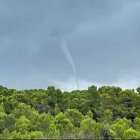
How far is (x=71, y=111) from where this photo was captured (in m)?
58.9

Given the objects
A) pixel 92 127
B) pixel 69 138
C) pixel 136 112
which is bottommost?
pixel 69 138

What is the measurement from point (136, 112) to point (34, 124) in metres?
19.3

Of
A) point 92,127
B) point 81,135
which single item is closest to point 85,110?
point 92,127

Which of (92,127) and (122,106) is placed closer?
(92,127)

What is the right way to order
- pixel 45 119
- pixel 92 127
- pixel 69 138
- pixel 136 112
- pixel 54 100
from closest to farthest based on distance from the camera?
pixel 69 138 < pixel 92 127 < pixel 45 119 < pixel 136 112 < pixel 54 100

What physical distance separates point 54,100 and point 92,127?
95.6 ft

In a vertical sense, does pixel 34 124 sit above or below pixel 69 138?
above

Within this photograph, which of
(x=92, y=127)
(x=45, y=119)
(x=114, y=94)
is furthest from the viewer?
(x=114, y=94)

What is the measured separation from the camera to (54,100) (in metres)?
75.4

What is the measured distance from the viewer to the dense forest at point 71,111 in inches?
1927

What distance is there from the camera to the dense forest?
48938 millimetres

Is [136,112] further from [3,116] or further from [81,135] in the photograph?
[81,135]

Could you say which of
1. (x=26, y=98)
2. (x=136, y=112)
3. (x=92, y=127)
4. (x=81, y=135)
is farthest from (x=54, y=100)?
(x=81, y=135)

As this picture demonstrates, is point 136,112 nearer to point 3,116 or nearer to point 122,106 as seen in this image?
point 122,106
